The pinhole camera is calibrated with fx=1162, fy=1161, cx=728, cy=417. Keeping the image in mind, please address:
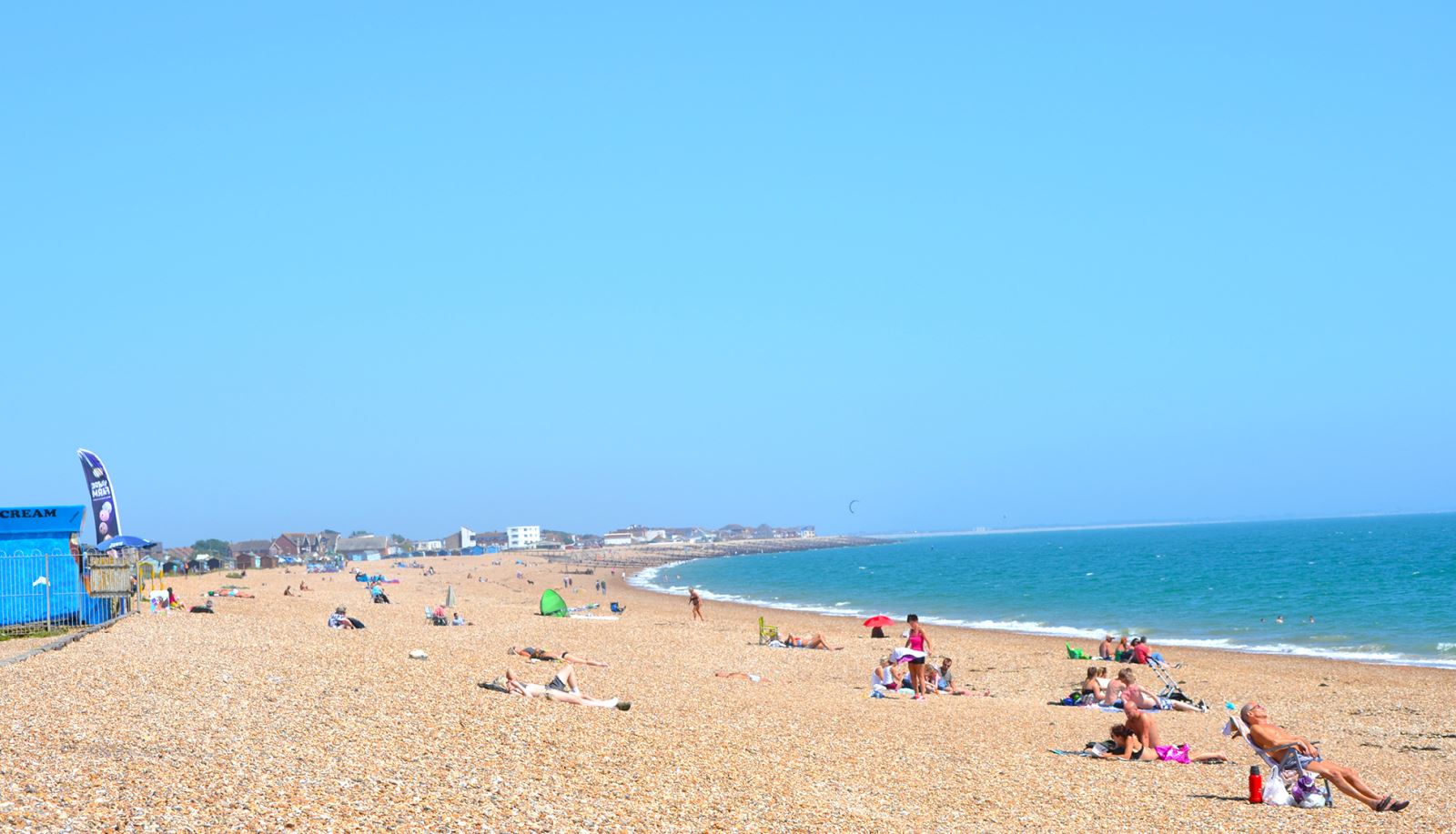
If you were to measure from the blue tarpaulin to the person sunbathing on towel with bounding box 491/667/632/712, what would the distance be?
32.9 ft

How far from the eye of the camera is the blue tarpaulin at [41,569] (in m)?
18.6

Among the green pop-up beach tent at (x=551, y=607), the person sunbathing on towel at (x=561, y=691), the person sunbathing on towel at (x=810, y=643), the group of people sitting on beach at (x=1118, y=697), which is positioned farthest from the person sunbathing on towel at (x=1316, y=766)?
the green pop-up beach tent at (x=551, y=607)

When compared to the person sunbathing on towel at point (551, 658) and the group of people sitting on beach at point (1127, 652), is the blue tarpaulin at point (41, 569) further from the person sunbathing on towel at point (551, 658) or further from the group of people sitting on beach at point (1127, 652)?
the group of people sitting on beach at point (1127, 652)

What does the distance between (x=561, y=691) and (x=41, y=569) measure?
434 inches

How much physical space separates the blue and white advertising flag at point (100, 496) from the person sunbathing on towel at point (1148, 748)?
825 inches

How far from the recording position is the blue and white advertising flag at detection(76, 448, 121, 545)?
80.3 ft

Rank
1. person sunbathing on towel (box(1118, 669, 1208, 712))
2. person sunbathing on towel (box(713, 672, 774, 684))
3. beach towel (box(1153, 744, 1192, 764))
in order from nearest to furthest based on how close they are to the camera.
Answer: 1. beach towel (box(1153, 744, 1192, 764))
2. person sunbathing on towel (box(1118, 669, 1208, 712))
3. person sunbathing on towel (box(713, 672, 774, 684))

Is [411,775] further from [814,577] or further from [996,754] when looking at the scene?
[814,577]

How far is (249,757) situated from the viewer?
8.02 m

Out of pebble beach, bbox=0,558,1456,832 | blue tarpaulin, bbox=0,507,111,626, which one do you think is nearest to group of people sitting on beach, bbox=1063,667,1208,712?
pebble beach, bbox=0,558,1456,832

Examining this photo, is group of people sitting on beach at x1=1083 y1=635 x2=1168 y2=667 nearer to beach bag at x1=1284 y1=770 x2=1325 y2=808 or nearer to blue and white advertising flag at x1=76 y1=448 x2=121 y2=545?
beach bag at x1=1284 y1=770 x2=1325 y2=808

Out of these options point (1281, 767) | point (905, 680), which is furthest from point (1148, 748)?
point (905, 680)

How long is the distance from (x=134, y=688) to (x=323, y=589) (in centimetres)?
4128

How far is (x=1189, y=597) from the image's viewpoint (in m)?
47.8
